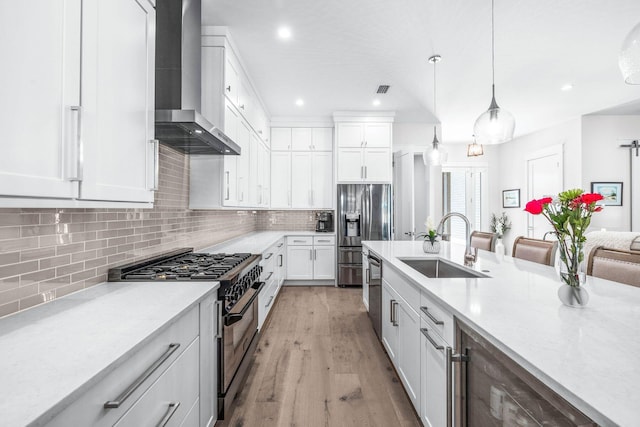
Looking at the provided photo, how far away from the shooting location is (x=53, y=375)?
2.35ft

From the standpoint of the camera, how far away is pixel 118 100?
1242 mm

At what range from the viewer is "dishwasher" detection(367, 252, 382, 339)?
2691 mm

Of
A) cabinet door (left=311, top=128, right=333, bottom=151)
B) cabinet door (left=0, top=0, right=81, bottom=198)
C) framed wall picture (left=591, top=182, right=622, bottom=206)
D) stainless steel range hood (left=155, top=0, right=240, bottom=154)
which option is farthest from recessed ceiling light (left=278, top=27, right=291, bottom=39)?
framed wall picture (left=591, top=182, right=622, bottom=206)

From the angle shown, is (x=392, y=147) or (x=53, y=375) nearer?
(x=53, y=375)

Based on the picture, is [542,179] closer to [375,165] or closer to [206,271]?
[375,165]

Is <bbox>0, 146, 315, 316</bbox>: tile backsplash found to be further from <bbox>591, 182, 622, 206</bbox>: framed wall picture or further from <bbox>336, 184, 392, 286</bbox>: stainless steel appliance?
<bbox>591, 182, 622, 206</bbox>: framed wall picture

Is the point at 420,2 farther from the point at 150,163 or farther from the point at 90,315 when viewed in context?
the point at 90,315

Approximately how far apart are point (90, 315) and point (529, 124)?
22.6ft

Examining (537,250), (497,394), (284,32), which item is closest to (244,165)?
(284,32)

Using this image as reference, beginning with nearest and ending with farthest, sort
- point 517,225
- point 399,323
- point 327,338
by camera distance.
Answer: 1. point 399,323
2. point 327,338
3. point 517,225

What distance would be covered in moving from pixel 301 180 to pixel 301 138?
71cm

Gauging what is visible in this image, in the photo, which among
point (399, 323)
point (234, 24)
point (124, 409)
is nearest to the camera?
point (124, 409)

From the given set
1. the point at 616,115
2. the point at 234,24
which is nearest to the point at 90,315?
the point at 234,24

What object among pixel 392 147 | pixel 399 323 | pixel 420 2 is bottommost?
pixel 399 323
